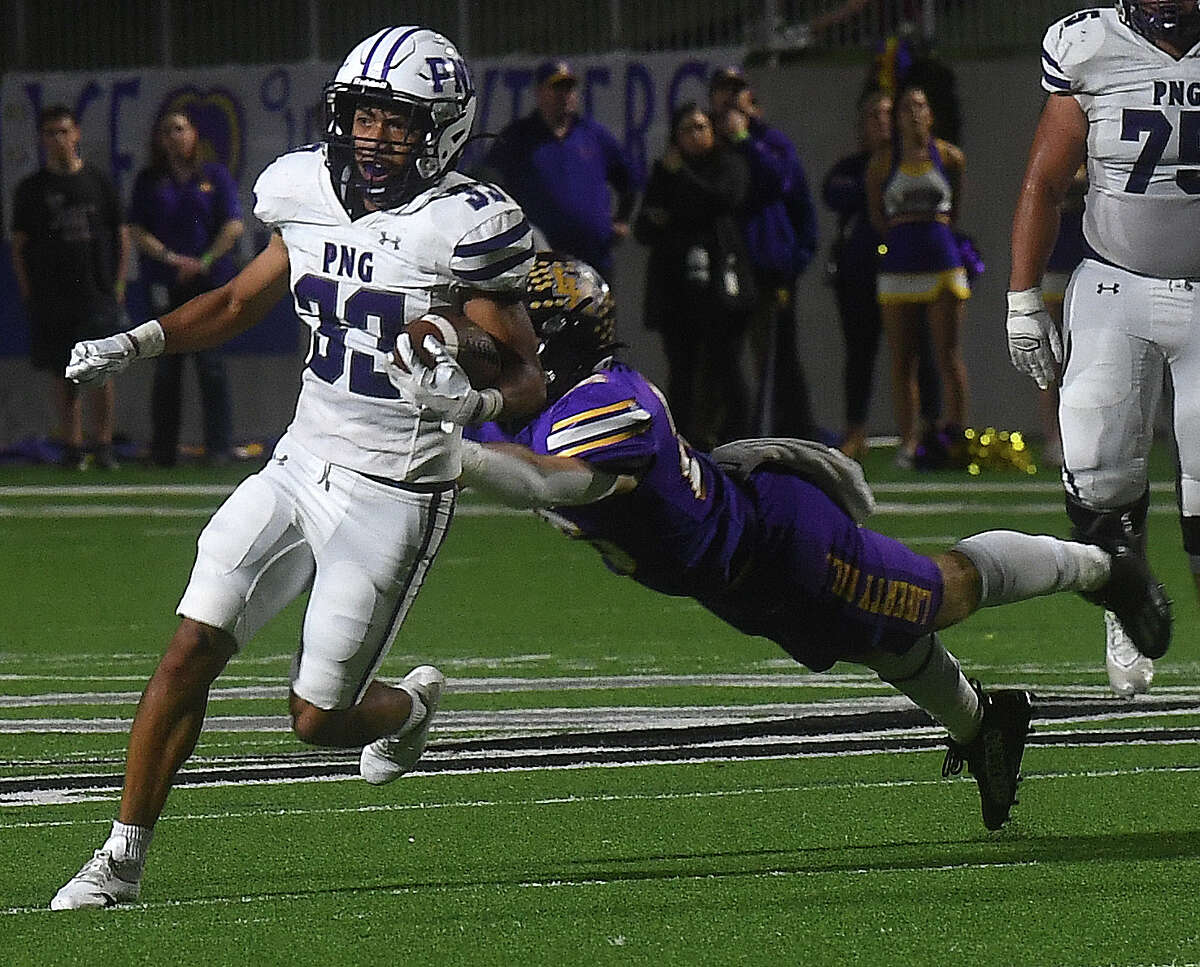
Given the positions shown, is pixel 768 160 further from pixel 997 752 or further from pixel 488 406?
pixel 488 406

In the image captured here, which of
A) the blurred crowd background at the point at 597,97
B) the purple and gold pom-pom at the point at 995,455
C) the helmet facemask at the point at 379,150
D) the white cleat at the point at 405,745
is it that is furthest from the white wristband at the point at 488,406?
the blurred crowd background at the point at 597,97

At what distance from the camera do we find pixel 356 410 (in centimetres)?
437

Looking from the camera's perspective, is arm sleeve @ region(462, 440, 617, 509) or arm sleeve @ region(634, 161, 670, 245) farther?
arm sleeve @ region(634, 161, 670, 245)

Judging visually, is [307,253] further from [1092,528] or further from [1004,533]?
[1092,528]

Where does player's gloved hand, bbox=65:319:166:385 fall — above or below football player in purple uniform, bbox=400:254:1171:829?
above

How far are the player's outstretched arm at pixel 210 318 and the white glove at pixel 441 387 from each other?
1.71ft

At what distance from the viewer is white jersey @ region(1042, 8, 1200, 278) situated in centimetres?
586

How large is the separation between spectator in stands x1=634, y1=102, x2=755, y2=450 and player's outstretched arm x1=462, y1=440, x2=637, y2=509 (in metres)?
8.15

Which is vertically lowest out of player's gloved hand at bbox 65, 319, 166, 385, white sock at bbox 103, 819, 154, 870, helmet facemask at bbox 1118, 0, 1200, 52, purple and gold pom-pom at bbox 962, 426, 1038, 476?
purple and gold pom-pom at bbox 962, 426, 1038, 476

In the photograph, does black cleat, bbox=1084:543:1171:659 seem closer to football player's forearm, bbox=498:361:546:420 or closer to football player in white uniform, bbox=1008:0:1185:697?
football player in white uniform, bbox=1008:0:1185:697

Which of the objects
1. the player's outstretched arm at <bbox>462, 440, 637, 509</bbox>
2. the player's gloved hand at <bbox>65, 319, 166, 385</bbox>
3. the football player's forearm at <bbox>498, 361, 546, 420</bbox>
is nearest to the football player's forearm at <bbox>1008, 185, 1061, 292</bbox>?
the player's outstretched arm at <bbox>462, 440, 637, 509</bbox>

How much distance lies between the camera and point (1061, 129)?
600cm

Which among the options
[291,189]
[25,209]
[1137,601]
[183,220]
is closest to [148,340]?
[291,189]

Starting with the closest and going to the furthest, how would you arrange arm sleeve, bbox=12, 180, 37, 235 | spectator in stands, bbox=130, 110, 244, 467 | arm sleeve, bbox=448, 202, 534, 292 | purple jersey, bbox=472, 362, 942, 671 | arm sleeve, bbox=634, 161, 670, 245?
arm sleeve, bbox=448, 202, 534, 292
purple jersey, bbox=472, 362, 942, 671
arm sleeve, bbox=634, 161, 670, 245
spectator in stands, bbox=130, 110, 244, 467
arm sleeve, bbox=12, 180, 37, 235
